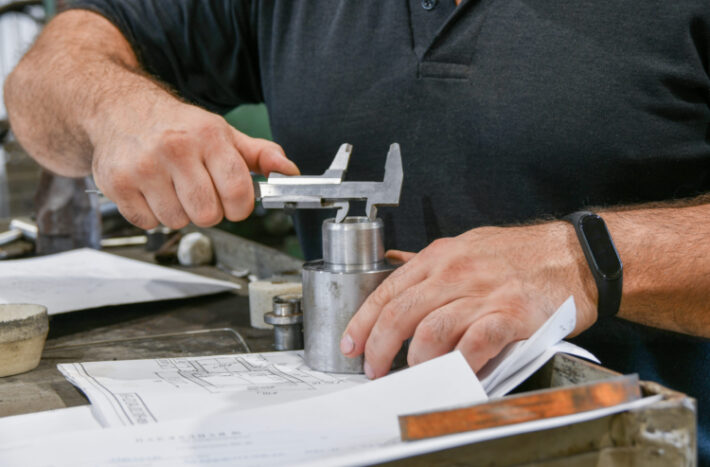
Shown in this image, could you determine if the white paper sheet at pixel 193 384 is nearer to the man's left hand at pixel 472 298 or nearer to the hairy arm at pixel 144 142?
the man's left hand at pixel 472 298

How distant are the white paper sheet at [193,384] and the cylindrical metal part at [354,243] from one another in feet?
0.37

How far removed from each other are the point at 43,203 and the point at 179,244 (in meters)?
0.32

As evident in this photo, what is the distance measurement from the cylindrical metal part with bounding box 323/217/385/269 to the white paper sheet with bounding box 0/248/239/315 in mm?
453

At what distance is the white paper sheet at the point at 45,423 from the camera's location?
1.58 feet

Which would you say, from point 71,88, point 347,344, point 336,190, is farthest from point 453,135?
point 71,88

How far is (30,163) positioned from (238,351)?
12.7ft

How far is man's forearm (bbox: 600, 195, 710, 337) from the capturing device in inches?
26.1

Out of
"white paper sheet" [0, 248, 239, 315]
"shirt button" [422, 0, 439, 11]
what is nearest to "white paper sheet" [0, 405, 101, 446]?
"white paper sheet" [0, 248, 239, 315]

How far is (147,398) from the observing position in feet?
1.77

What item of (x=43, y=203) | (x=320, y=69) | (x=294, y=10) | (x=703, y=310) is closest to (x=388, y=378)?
(x=703, y=310)

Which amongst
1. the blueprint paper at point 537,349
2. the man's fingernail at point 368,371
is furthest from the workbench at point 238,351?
the man's fingernail at point 368,371

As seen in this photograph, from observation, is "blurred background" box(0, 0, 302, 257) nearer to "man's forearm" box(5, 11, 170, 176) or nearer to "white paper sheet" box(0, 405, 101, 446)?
"man's forearm" box(5, 11, 170, 176)

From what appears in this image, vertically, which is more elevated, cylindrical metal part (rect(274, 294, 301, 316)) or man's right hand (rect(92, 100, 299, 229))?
man's right hand (rect(92, 100, 299, 229))

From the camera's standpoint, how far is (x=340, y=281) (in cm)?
60
